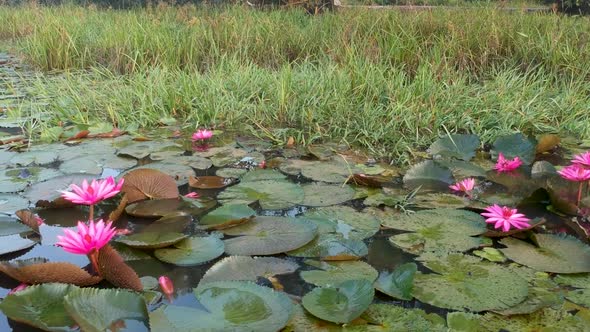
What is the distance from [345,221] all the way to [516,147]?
1.14m

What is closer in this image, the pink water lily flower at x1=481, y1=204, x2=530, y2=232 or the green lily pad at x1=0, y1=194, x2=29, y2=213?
the pink water lily flower at x1=481, y1=204, x2=530, y2=232

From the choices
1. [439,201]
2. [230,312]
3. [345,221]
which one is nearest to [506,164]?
[439,201]

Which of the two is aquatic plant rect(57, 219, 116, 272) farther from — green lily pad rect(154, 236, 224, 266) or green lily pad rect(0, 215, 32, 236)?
green lily pad rect(0, 215, 32, 236)

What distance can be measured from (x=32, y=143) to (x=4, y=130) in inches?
17.6

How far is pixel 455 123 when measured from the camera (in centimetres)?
279

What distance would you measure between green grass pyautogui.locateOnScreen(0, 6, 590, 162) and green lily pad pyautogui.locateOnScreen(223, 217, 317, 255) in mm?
996

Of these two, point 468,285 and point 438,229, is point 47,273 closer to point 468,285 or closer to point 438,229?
point 468,285

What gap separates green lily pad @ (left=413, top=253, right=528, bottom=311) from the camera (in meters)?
1.21

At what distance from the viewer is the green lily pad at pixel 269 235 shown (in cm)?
145

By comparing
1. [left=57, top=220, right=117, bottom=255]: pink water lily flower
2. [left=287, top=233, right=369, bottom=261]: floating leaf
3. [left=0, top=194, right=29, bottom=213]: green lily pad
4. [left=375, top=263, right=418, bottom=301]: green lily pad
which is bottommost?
[left=287, top=233, right=369, bottom=261]: floating leaf

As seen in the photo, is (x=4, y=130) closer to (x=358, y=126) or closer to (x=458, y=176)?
(x=358, y=126)

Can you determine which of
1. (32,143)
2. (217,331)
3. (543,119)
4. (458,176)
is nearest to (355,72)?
(543,119)

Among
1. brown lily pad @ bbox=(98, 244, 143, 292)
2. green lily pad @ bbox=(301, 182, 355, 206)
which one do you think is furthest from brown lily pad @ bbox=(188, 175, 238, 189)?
brown lily pad @ bbox=(98, 244, 143, 292)

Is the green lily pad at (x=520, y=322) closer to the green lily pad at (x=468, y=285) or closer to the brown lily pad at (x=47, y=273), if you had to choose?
the green lily pad at (x=468, y=285)
